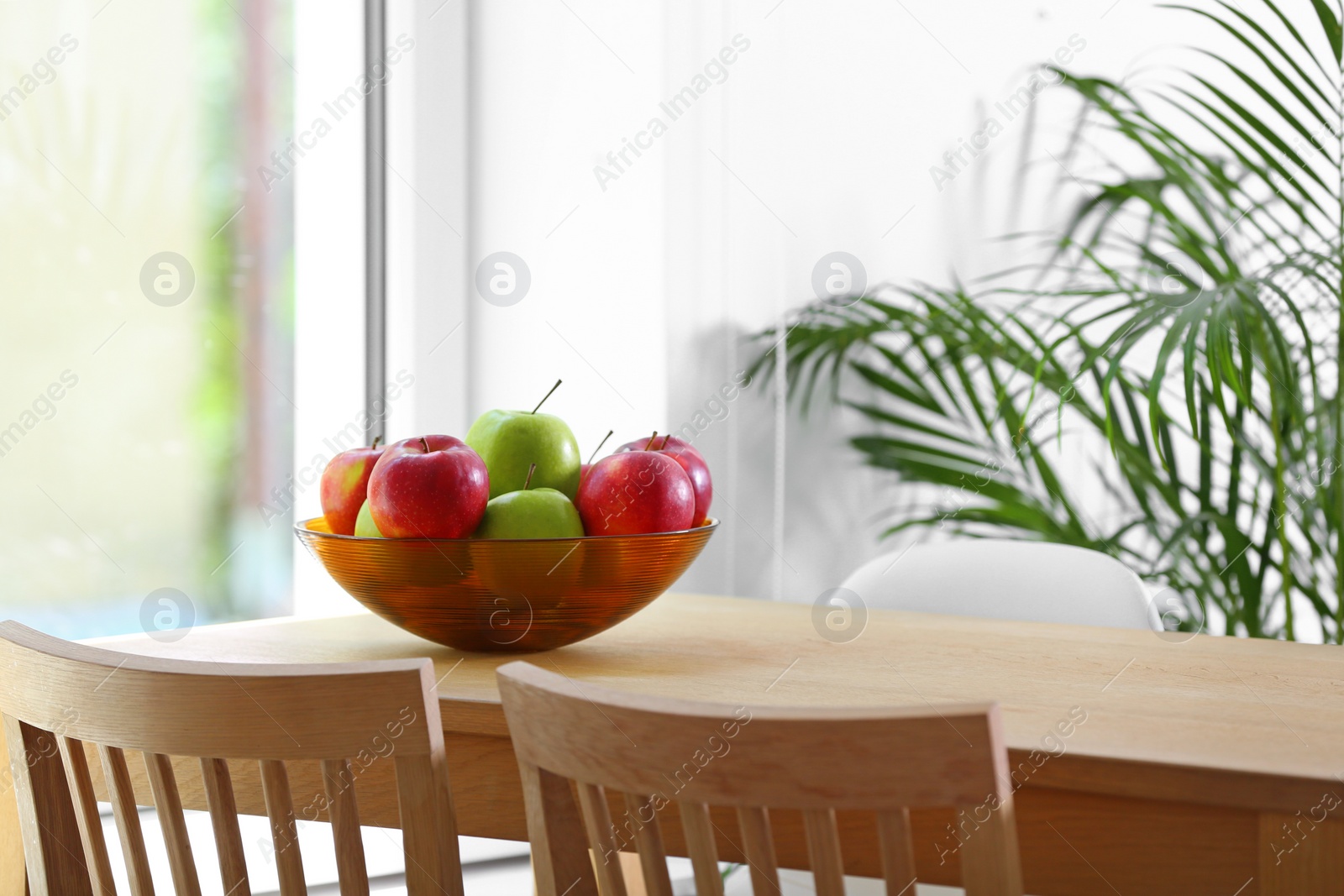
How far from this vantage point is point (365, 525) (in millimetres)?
1043

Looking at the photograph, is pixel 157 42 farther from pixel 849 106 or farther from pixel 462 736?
pixel 462 736

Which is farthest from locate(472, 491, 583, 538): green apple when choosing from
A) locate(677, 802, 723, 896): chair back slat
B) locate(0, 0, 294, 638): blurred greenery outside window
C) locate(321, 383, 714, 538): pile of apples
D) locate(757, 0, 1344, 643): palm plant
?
locate(0, 0, 294, 638): blurred greenery outside window

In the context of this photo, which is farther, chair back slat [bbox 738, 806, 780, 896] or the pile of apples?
the pile of apples

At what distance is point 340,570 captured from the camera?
1.03m

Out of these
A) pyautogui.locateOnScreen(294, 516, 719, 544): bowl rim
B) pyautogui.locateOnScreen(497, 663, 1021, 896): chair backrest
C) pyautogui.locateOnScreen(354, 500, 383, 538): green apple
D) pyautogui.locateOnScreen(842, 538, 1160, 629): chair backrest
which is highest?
pyautogui.locateOnScreen(354, 500, 383, 538): green apple

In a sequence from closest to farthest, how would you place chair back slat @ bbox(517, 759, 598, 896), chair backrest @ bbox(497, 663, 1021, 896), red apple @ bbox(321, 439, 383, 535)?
chair backrest @ bbox(497, 663, 1021, 896), chair back slat @ bbox(517, 759, 598, 896), red apple @ bbox(321, 439, 383, 535)

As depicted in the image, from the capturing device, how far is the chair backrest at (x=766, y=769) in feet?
1.73

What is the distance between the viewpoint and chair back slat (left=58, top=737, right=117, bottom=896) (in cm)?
75

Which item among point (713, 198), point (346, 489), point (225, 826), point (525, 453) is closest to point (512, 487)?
point (525, 453)

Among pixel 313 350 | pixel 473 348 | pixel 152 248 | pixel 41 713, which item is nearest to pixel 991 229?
pixel 473 348

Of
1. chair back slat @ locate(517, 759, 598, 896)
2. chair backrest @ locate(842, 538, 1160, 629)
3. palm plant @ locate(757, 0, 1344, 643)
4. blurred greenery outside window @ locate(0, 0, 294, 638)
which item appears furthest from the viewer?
blurred greenery outside window @ locate(0, 0, 294, 638)

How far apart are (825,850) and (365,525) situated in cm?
60

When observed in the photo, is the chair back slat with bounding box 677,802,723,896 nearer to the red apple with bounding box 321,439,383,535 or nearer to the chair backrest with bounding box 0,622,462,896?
the chair backrest with bounding box 0,622,462,896

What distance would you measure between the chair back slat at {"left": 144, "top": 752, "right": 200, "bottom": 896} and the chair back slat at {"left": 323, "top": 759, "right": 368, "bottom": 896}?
0.09 meters
